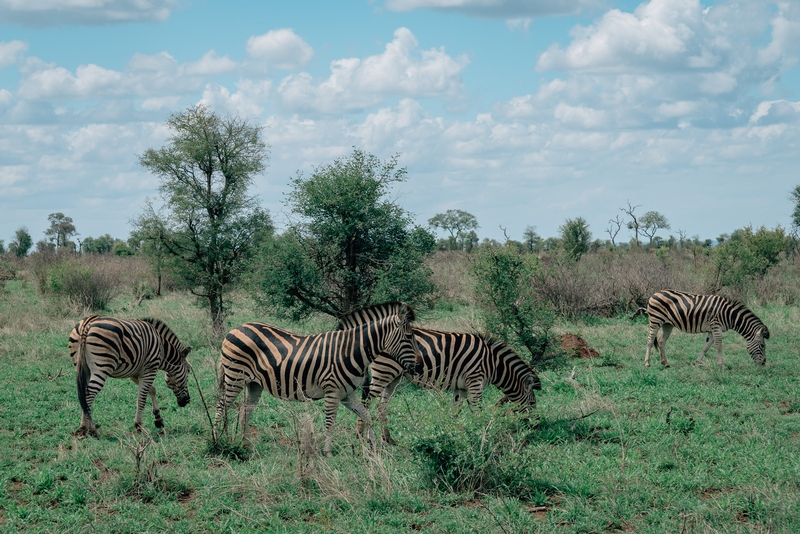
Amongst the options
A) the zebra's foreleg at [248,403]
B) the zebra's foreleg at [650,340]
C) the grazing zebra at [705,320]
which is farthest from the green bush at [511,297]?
the zebra's foreleg at [248,403]

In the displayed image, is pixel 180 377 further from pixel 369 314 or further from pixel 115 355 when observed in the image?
pixel 369 314

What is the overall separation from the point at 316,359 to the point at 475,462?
9.12 feet

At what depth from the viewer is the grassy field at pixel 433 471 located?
21.4 feet

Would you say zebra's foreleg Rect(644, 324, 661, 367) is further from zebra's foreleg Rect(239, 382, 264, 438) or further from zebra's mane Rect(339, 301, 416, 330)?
zebra's foreleg Rect(239, 382, 264, 438)

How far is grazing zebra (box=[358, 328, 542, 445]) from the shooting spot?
33.2 ft

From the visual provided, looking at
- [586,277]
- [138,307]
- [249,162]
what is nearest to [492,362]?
[249,162]

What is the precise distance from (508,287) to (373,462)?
6921 millimetres

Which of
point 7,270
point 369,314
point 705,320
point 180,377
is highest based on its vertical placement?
point 7,270

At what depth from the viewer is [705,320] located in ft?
52.1

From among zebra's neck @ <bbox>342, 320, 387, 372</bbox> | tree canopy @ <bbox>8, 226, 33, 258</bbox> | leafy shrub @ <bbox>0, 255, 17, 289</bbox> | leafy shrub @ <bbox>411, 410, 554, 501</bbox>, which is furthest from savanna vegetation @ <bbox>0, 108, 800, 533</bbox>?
tree canopy @ <bbox>8, 226, 33, 258</bbox>

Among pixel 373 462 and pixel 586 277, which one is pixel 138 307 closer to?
pixel 586 277

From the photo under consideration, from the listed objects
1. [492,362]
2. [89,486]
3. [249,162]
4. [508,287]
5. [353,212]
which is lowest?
[89,486]

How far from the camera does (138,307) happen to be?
25.0 m

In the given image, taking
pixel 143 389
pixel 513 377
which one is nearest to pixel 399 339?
pixel 513 377
